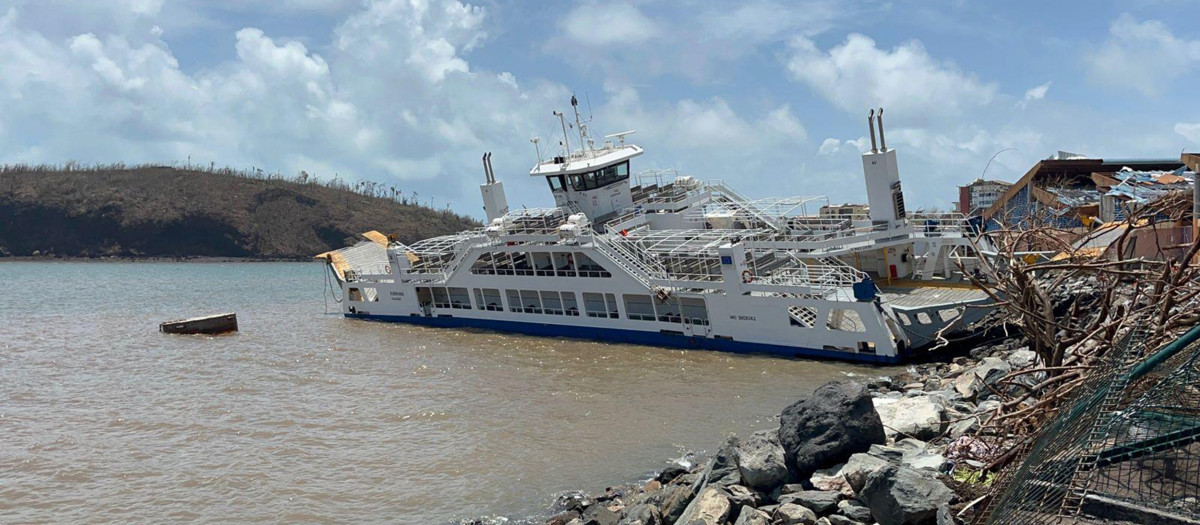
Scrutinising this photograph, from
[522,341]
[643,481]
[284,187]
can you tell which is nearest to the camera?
[643,481]

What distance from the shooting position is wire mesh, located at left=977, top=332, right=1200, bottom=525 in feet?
16.8

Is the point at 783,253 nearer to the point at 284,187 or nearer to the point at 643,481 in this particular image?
the point at 643,481

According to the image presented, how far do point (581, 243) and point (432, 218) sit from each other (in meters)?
95.2

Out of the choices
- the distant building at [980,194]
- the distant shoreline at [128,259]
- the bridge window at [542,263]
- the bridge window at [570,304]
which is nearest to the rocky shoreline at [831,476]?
the bridge window at [570,304]

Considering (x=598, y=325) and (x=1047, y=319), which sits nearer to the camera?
(x=1047, y=319)

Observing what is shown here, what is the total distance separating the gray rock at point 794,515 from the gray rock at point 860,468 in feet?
1.81

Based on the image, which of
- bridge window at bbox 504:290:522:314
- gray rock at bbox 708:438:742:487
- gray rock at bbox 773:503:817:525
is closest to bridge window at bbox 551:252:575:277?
bridge window at bbox 504:290:522:314

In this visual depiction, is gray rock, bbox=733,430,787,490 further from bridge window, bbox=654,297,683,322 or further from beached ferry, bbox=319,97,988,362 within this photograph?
bridge window, bbox=654,297,683,322

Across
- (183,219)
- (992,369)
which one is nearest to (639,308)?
(992,369)

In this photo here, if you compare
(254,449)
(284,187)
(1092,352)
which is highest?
(284,187)

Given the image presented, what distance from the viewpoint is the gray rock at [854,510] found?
8500 millimetres

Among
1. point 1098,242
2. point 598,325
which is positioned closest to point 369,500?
point 598,325

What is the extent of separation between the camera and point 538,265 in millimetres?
30078

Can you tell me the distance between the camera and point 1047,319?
31.2 ft
